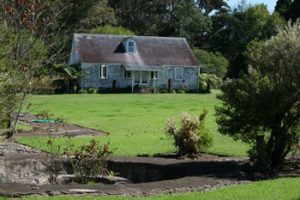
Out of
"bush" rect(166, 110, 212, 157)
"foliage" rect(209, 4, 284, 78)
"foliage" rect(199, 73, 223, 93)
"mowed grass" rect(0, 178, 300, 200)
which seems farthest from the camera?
"foliage" rect(209, 4, 284, 78)

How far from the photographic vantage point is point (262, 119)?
13961 millimetres

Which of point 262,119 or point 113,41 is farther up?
point 113,41

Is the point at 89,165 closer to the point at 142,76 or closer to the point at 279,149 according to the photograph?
the point at 279,149

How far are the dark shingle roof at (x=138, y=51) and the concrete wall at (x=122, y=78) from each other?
564 millimetres

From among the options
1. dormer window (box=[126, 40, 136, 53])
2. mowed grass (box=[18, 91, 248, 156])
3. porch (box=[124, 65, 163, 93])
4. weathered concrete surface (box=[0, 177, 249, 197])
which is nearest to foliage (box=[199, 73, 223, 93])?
porch (box=[124, 65, 163, 93])

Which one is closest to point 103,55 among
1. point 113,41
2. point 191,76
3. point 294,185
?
point 113,41

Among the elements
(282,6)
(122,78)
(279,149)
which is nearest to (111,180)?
(279,149)

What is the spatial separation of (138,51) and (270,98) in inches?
1800

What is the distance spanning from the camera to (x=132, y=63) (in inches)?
2270

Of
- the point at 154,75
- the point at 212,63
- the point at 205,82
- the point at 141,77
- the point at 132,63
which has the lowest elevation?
the point at 205,82

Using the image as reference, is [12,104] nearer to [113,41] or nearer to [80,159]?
[80,159]

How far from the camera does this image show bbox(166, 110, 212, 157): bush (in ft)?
52.5

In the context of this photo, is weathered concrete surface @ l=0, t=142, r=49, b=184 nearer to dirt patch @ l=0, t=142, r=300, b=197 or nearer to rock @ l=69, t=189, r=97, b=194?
dirt patch @ l=0, t=142, r=300, b=197

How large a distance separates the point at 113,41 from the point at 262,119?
45.7 metres
